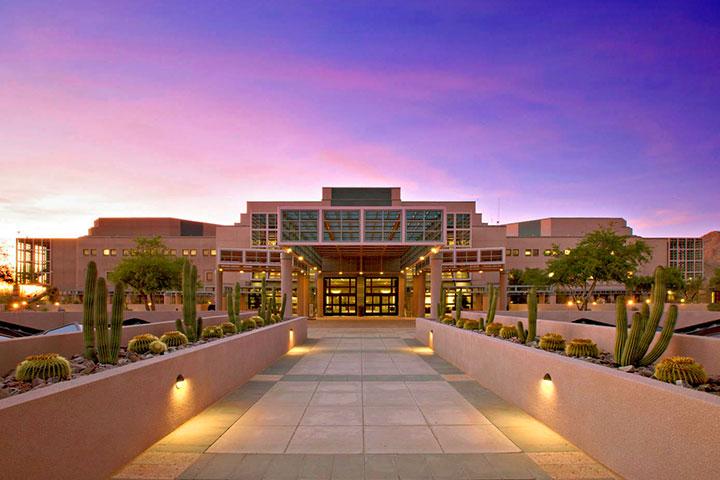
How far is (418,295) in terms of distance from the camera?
4806 centimetres

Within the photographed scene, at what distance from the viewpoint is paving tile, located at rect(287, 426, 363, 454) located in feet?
21.6

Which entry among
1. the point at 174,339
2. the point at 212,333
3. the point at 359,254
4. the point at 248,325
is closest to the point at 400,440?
the point at 174,339

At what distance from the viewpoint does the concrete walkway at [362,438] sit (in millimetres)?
5758

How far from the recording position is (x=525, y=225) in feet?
321

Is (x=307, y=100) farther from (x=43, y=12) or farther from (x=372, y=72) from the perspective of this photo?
(x=43, y=12)

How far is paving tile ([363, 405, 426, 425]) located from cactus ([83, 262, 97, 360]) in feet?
17.0

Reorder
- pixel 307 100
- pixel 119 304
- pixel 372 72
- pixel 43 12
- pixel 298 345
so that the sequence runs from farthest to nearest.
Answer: pixel 307 100, pixel 372 72, pixel 298 345, pixel 43 12, pixel 119 304

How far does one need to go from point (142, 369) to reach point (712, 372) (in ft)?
29.3

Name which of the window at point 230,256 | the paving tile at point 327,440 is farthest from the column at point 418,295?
the paving tile at point 327,440

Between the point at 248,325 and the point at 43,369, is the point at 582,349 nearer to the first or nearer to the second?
the point at 43,369

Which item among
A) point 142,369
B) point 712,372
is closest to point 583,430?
point 712,372

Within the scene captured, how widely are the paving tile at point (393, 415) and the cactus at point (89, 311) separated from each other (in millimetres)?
5189

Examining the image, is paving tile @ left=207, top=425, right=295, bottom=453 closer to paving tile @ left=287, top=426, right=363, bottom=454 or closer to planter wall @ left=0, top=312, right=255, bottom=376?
paving tile @ left=287, top=426, right=363, bottom=454

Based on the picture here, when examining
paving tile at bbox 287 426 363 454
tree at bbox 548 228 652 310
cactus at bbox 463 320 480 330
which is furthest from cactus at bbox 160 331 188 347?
tree at bbox 548 228 652 310
